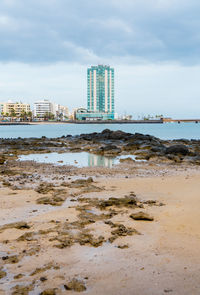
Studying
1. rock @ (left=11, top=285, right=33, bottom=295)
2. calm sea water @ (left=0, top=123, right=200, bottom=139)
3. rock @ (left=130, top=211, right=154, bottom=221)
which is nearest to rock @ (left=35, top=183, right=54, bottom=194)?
rock @ (left=130, top=211, right=154, bottom=221)

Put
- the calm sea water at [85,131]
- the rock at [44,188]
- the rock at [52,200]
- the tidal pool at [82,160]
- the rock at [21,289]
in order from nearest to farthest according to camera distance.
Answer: the rock at [21,289] < the rock at [52,200] < the rock at [44,188] < the tidal pool at [82,160] < the calm sea water at [85,131]

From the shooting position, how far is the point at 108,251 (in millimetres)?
6070

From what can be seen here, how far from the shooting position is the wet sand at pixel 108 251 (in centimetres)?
483

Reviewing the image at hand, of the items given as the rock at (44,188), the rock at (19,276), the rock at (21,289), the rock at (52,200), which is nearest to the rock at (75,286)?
the rock at (21,289)

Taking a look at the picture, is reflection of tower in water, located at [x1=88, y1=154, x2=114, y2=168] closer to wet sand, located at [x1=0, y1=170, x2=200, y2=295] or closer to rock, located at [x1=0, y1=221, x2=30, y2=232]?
wet sand, located at [x1=0, y1=170, x2=200, y2=295]

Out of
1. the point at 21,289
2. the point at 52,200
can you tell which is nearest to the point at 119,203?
the point at 52,200

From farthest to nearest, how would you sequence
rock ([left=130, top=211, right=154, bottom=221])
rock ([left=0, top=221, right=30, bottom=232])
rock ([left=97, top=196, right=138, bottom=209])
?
rock ([left=97, top=196, right=138, bottom=209]) < rock ([left=130, top=211, right=154, bottom=221]) < rock ([left=0, top=221, right=30, bottom=232])

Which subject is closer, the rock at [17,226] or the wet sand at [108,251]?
the wet sand at [108,251]

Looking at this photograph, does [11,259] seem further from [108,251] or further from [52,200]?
[52,200]

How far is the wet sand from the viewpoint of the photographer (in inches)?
190

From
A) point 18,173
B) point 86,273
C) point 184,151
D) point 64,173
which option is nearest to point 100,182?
point 64,173

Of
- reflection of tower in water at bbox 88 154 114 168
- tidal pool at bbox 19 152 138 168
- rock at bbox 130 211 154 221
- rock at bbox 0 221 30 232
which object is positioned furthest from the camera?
tidal pool at bbox 19 152 138 168

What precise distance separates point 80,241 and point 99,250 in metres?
0.55

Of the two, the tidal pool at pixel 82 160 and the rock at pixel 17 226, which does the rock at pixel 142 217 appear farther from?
the tidal pool at pixel 82 160
